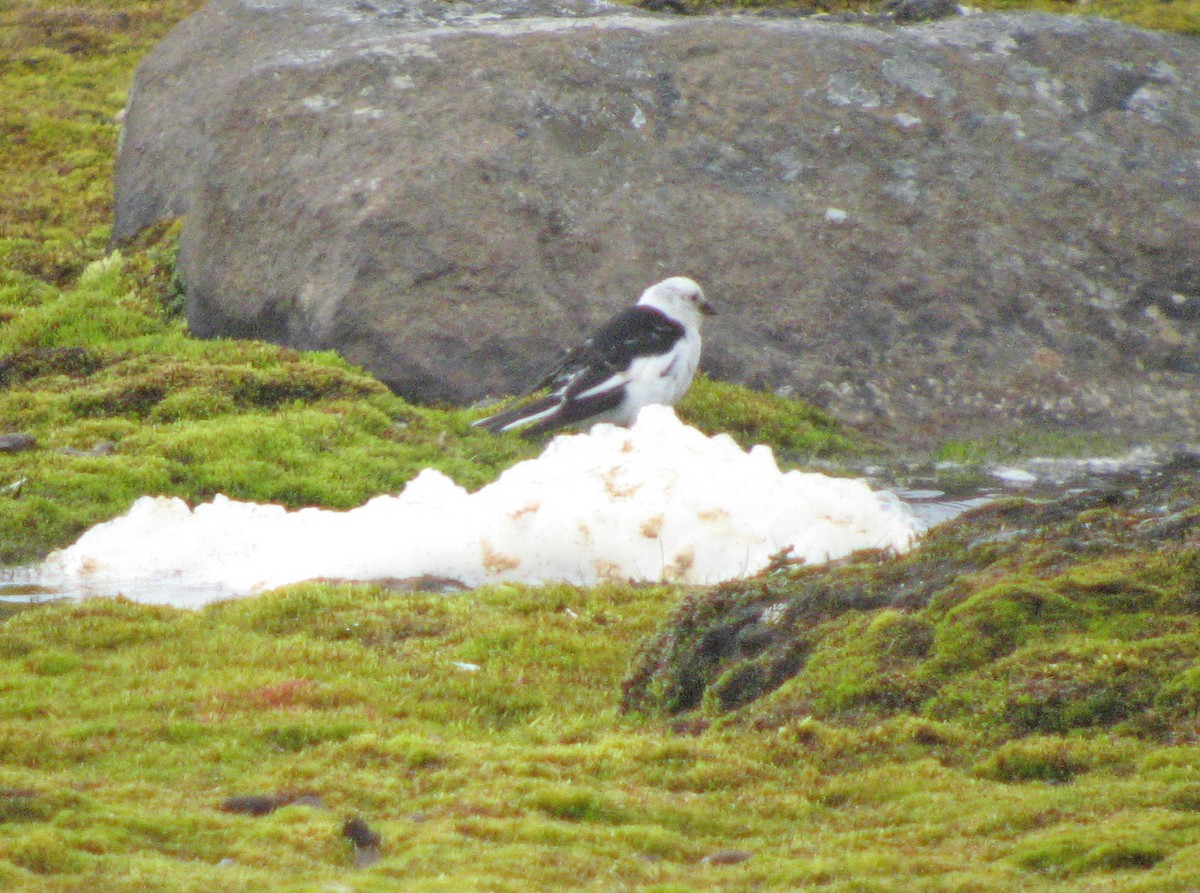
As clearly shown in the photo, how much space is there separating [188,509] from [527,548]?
255 cm

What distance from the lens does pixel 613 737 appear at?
22.3 feet

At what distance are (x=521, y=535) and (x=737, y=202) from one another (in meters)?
6.89

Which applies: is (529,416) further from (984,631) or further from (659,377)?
(984,631)

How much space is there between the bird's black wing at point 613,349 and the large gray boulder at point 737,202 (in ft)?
3.57

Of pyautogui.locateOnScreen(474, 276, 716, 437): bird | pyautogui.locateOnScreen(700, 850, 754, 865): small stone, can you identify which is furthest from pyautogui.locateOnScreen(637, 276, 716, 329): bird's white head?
pyautogui.locateOnScreen(700, 850, 754, 865): small stone

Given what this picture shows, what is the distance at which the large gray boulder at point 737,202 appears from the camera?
15602 millimetres

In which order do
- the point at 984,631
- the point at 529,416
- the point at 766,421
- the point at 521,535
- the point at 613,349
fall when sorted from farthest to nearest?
the point at 766,421, the point at 613,349, the point at 529,416, the point at 521,535, the point at 984,631

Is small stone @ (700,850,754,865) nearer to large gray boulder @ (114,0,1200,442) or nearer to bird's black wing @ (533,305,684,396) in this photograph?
bird's black wing @ (533,305,684,396)

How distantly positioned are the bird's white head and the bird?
38 millimetres

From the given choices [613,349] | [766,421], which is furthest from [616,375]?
[766,421]

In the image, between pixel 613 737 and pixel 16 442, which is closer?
pixel 613 737

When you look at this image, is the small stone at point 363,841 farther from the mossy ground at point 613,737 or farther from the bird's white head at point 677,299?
the bird's white head at point 677,299

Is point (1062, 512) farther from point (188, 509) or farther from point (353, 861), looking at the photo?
point (188, 509)

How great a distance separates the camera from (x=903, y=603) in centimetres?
754
